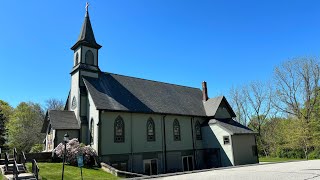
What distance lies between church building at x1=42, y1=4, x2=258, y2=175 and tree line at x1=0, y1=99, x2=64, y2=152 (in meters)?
16.5

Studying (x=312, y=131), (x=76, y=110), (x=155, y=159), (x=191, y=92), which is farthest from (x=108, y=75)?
(x=312, y=131)

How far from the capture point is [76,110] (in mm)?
26812

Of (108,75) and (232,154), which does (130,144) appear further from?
(232,154)

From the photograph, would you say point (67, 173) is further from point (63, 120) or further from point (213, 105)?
point (213, 105)

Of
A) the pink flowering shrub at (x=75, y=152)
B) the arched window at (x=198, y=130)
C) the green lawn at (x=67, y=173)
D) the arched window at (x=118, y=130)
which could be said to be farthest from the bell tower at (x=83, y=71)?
the arched window at (x=198, y=130)

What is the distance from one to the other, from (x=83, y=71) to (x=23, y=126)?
2994cm

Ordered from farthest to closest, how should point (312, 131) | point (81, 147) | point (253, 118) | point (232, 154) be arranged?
point (253, 118)
point (312, 131)
point (232, 154)
point (81, 147)

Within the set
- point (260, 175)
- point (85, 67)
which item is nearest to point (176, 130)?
point (85, 67)

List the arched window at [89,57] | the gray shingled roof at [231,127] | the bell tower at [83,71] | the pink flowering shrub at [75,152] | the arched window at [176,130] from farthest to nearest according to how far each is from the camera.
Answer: the gray shingled roof at [231,127] < the arched window at [176,130] < the arched window at [89,57] < the bell tower at [83,71] < the pink flowering shrub at [75,152]

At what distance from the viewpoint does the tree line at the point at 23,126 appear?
1706 inches

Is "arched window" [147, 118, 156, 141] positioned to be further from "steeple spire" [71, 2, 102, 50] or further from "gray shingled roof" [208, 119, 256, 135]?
"steeple spire" [71, 2, 102, 50]

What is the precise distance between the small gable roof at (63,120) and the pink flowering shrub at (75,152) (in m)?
2.55

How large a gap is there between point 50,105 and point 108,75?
31404 mm

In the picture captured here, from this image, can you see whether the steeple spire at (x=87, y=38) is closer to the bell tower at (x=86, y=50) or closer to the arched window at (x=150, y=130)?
the bell tower at (x=86, y=50)
